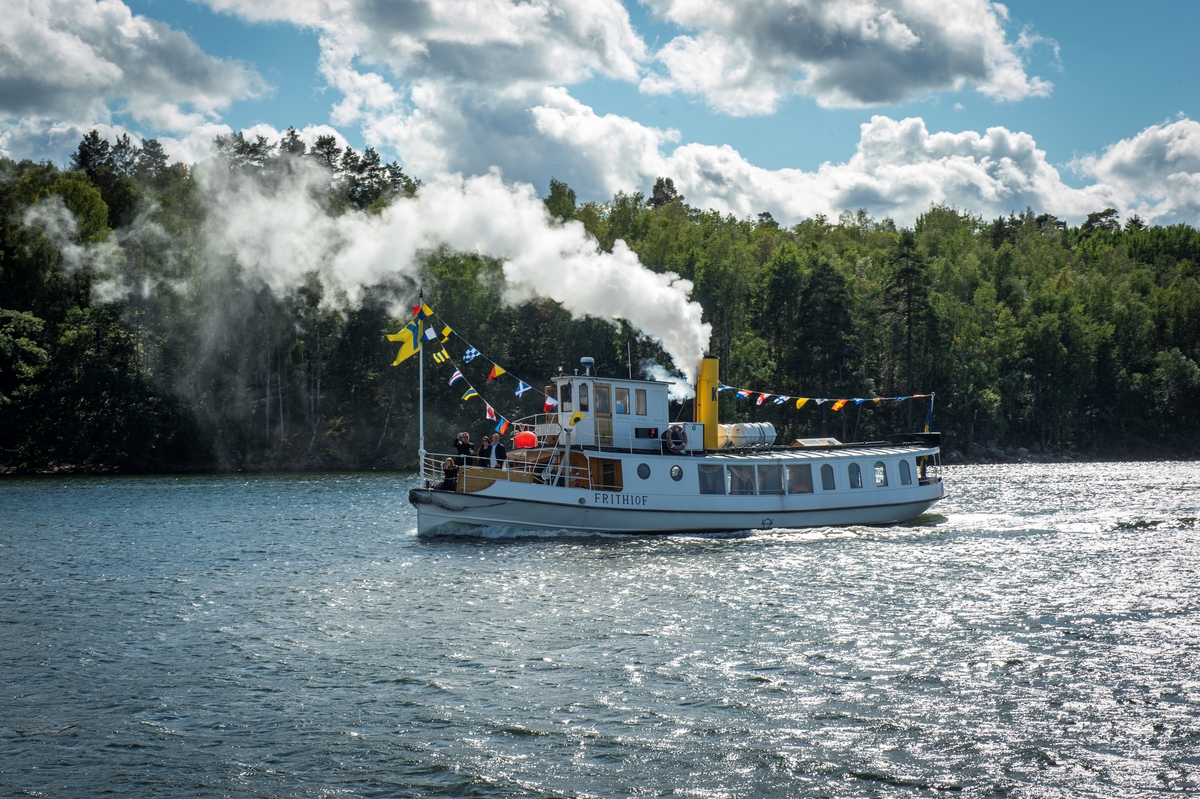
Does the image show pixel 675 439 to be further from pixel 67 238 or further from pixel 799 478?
pixel 67 238

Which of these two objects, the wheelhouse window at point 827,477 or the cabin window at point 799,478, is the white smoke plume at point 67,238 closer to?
the cabin window at point 799,478

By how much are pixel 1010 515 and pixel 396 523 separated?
91.7ft

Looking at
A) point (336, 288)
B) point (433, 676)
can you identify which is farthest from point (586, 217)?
point (433, 676)

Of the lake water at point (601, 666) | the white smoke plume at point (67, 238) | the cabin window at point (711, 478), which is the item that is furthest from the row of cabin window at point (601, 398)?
the white smoke plume at point (67, 238)

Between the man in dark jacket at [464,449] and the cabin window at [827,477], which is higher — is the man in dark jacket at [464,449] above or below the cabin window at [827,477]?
above

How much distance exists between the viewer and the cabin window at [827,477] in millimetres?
40000

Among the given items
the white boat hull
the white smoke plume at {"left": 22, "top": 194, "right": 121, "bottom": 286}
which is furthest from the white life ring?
the white smoke plume at {"left": 22, "top": 194, "right": 121, "bottom": 286}

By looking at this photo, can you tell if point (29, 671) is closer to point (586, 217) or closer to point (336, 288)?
point (336, 288)

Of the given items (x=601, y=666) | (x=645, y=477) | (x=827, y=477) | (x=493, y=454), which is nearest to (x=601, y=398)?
(x=645, y=477)

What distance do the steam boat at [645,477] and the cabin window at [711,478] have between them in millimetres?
37

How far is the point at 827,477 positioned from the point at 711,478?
17.3 feet

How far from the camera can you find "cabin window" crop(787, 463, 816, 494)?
129ft

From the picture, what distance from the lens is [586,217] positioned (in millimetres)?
94875

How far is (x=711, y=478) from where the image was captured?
37906 millimetres
